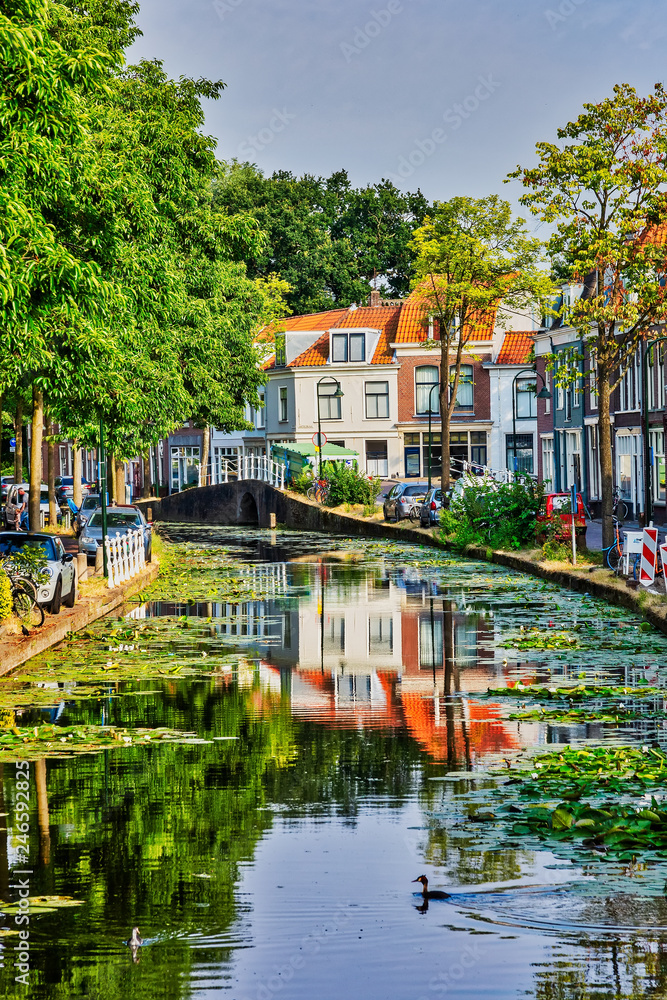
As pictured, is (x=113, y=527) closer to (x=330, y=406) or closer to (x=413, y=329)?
(x=330, y=406)

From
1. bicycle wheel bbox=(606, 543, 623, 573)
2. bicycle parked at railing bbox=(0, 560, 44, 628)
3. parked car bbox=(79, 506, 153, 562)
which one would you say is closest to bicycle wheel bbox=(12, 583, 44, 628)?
bicycle parked at railing bbox=(0, 560, 44, 628)

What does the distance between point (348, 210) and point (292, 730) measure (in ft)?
313

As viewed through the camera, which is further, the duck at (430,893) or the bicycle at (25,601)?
the bicycle at (25,601)

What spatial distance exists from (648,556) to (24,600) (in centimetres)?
1010

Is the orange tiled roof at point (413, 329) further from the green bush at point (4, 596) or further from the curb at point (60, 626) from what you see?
the green bush at point (4, 596)

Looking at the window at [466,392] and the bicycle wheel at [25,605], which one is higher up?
the window at [466,392]

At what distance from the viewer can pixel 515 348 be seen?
79.6 m

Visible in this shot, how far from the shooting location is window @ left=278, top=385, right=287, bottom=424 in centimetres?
8313

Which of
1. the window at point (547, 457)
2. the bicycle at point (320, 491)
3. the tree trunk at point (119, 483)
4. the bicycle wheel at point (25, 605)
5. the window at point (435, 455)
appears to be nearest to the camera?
the bicycle wheel at point (25, 605)

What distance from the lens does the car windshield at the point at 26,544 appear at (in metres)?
21.0

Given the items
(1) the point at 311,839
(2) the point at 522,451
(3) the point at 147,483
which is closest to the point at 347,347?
(2) the point at 522,451

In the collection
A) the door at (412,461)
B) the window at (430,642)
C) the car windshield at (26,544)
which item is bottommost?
the window at (430,642)

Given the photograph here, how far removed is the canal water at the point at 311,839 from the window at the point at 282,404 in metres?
64.7

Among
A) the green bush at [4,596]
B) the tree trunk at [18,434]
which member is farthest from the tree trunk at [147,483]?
the green bush at [4,596]
